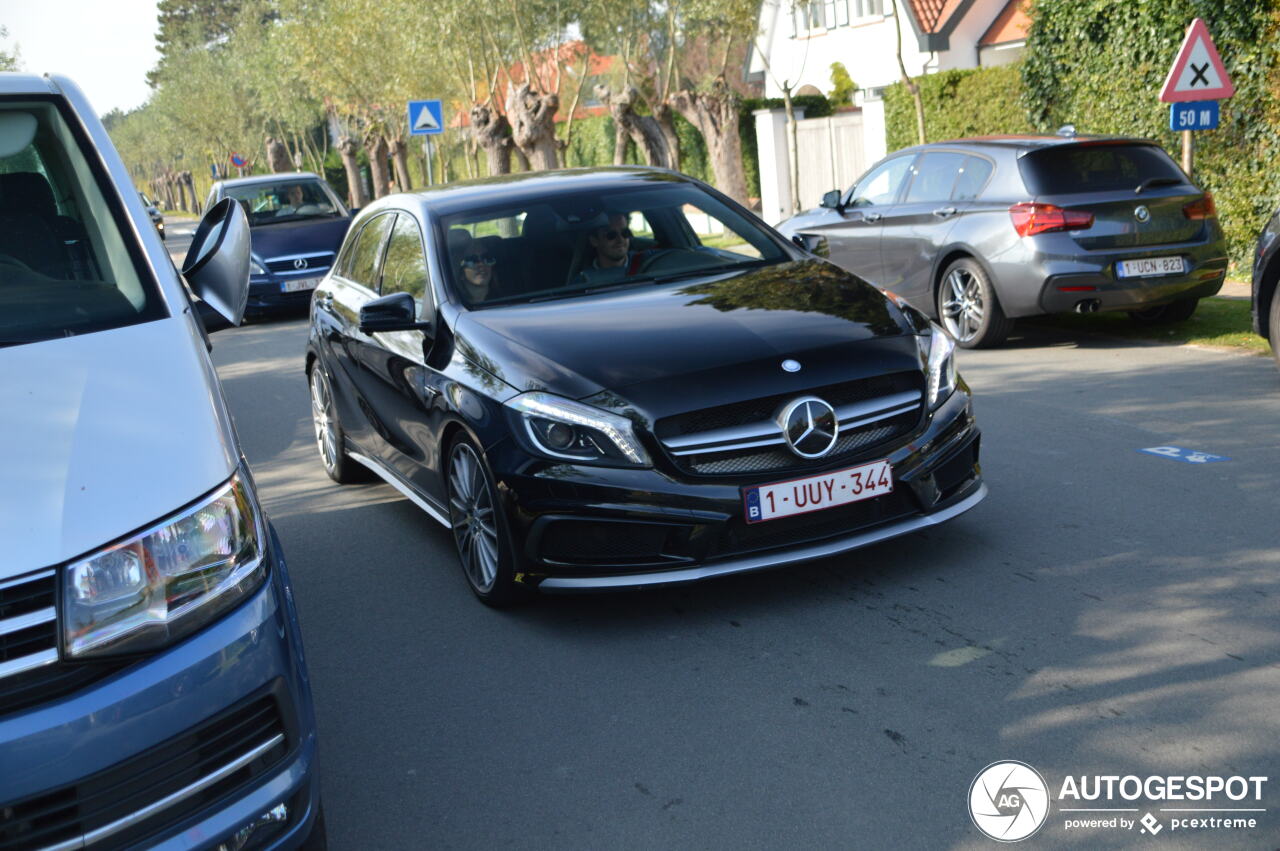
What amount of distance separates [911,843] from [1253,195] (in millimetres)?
12041

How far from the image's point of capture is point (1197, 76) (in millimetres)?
11938

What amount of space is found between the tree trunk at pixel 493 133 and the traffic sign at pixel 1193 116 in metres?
24.7

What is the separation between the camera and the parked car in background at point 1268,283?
7941mm

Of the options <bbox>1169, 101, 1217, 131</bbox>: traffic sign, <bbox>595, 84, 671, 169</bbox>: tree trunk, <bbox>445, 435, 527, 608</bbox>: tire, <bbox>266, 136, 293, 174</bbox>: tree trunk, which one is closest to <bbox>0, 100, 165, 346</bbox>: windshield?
<bbox>445, 435, 527, 608</bbox>: tire

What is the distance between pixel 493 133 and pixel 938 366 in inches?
1238

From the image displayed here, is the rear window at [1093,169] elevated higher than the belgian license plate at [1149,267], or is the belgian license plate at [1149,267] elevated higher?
the rear window at [1093,169]

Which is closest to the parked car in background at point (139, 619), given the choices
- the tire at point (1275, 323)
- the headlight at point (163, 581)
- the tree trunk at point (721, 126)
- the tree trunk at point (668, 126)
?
the headlight at point (163, 581)

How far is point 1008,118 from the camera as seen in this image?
20672 mm

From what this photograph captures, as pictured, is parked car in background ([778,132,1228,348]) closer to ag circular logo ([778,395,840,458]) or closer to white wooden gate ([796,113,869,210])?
ag circular logo ([778,395,840,458])

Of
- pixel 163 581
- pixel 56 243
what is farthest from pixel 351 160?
pixel 163 581

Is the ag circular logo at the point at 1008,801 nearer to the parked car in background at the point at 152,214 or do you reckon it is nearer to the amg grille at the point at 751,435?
the amg grille at the point at 751,435

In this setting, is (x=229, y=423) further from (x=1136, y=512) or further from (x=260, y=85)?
(x=260, y=85)

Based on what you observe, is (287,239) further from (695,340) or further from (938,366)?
(938,366)

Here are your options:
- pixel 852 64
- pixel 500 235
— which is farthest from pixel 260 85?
pixel 500 235
